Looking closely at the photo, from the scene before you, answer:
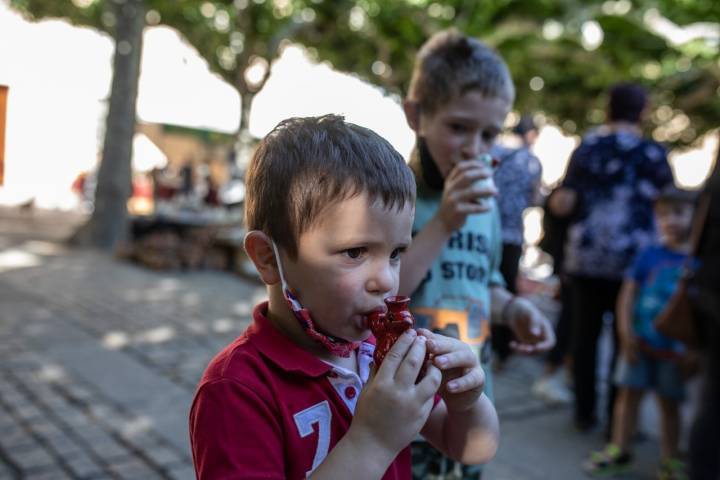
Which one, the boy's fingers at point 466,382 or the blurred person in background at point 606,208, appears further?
the blurred person in background at point 606,208

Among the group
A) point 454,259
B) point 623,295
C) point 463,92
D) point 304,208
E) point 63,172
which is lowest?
point 63,172

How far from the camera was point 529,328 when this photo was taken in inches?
Result: 76.9

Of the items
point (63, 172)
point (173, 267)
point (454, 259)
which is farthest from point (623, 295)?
point (63, 172)

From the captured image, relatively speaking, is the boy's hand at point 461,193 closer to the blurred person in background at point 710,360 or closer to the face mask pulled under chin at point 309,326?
the face mask pulled under chin at point 309,326

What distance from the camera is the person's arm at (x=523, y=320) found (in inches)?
75.9

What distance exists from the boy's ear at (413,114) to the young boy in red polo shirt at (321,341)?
730 millimetres

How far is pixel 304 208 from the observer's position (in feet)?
3.84

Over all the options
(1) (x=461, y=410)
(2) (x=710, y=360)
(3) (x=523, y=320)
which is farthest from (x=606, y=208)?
(1) (x=461, y=410)

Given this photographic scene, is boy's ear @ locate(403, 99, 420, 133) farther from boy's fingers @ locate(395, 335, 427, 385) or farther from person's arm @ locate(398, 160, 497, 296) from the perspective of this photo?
boy's fingers @ locate(395, 335, 427, 385)

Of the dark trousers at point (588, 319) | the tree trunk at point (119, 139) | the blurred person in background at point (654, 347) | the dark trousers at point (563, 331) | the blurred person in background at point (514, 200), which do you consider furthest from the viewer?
the tree trunk at point (119, 139)

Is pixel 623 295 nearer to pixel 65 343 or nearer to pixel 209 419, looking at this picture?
pixel 209 419

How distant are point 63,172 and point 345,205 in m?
31.3

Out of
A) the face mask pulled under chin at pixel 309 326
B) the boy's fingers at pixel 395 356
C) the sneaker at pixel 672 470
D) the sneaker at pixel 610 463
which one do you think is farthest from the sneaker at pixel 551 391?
the boy's fingers at pixel 395 356

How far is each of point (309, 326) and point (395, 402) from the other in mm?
226
